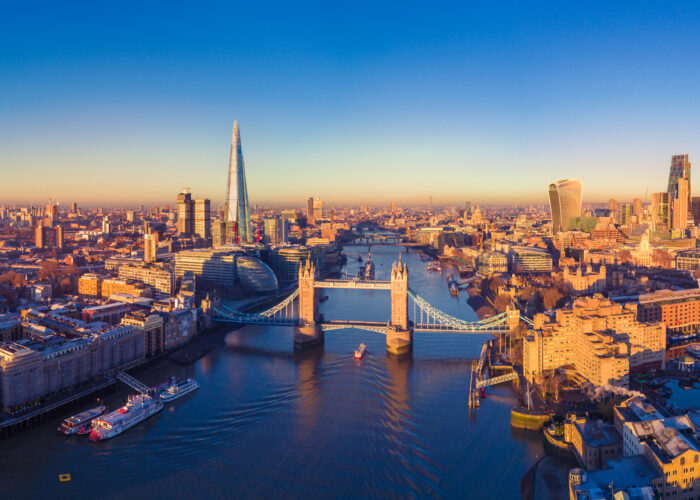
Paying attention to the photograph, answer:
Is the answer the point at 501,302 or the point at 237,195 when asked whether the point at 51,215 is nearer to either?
the point at 237,195

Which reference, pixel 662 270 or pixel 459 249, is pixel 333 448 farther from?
pixel 459 249

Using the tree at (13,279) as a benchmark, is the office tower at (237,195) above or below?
above

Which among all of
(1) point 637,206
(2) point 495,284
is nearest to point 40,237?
(2) point 495,284

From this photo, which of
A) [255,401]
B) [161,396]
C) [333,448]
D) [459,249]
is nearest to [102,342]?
[161,396]

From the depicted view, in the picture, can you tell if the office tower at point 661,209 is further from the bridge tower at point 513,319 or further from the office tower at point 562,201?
the bridge tower at point 513,319

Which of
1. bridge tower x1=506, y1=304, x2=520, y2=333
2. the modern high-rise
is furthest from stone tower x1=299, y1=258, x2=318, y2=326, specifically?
the modern high-rise

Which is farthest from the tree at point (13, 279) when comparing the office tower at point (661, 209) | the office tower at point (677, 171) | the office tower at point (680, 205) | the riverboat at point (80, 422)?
the office tower at point (677, 171)
